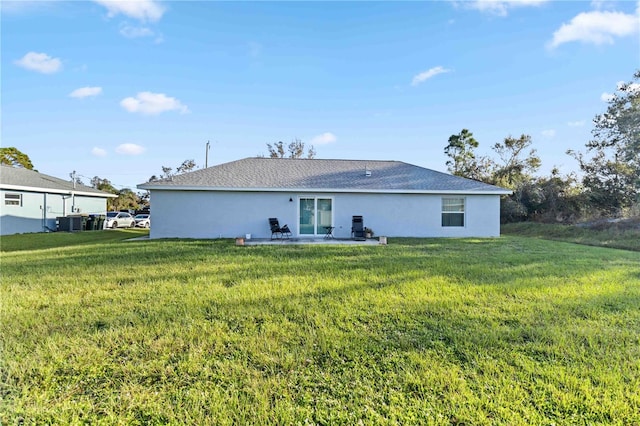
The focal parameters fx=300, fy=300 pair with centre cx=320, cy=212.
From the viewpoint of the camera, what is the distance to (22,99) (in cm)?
1255

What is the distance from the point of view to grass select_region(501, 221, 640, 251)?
1262 centimetres

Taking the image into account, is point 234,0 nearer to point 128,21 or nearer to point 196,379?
point 128,21

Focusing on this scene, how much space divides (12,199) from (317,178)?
660 inches

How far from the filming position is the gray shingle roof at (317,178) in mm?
12828

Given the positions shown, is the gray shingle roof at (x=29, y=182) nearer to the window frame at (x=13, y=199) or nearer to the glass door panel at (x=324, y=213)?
the window frame at (x=13, y=199)

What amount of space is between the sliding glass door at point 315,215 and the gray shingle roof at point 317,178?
741 millimetres

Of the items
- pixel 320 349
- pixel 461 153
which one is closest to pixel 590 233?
pixel 461 153

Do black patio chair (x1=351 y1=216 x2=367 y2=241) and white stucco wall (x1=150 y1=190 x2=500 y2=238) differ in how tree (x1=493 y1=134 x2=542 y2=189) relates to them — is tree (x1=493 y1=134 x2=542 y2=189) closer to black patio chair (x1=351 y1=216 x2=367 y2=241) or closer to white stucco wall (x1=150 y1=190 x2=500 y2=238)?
white stucco wall (x1=150 y1=190 x2=500 y2=238)

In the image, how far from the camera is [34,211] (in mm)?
17328

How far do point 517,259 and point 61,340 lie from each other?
9.02 metres

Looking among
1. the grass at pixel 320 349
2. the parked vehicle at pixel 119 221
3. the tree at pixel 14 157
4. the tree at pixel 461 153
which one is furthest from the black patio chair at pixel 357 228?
the tree at pixel 14 157

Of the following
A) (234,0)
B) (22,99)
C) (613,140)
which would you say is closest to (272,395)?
(234,0)

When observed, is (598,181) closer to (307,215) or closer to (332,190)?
(332,190)

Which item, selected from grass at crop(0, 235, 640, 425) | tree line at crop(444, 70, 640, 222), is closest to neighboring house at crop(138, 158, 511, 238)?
grass at crop(0, 235, 640, 425)
